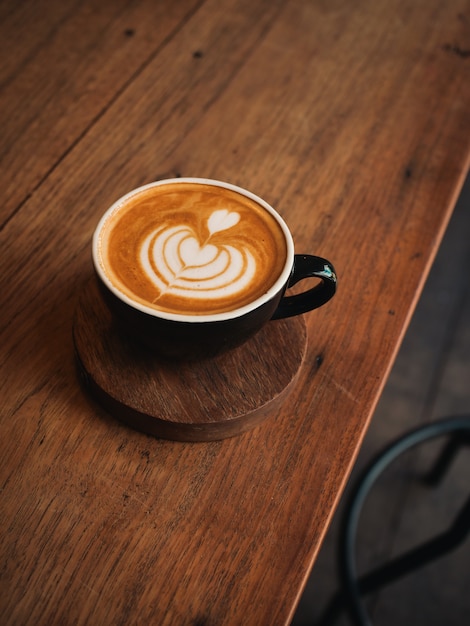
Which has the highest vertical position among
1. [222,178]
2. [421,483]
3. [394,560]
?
[222,178]

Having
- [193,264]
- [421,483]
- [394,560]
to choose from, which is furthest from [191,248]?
[421,483]

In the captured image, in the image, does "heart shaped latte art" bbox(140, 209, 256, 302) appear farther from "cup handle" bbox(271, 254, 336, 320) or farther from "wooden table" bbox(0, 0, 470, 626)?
"wooden table" bbox(0, 0, 470, 626)

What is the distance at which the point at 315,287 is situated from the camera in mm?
564

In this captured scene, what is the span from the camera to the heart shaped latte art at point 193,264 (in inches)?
20.8

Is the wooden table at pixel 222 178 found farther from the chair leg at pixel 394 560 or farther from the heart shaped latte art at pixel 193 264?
the chair leg at pixel 394 560

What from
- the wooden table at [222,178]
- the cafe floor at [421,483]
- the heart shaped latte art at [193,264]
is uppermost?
the heart shaped latte art at [193,264]

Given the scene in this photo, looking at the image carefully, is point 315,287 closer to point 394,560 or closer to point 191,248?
point 191,248

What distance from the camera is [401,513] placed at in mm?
1407

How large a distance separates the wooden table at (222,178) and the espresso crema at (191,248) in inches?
5.6

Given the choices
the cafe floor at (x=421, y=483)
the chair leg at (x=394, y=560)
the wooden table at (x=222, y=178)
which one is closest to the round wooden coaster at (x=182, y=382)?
the wooden table at (x=222, y=178)

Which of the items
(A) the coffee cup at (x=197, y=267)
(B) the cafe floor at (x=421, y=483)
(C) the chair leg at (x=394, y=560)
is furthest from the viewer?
(B) the cafe floor at (x=421, y=483)

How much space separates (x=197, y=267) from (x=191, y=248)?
0.02 m

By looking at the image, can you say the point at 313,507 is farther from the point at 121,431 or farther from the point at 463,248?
the point at 463,248

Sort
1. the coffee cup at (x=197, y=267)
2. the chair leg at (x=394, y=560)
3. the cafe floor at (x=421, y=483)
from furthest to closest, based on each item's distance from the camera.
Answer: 1. the cafe floor at (x=421, y=483)
2. the chair leg at (x=394, y=560)
3. the coffee cup at (x=197, y=267)
